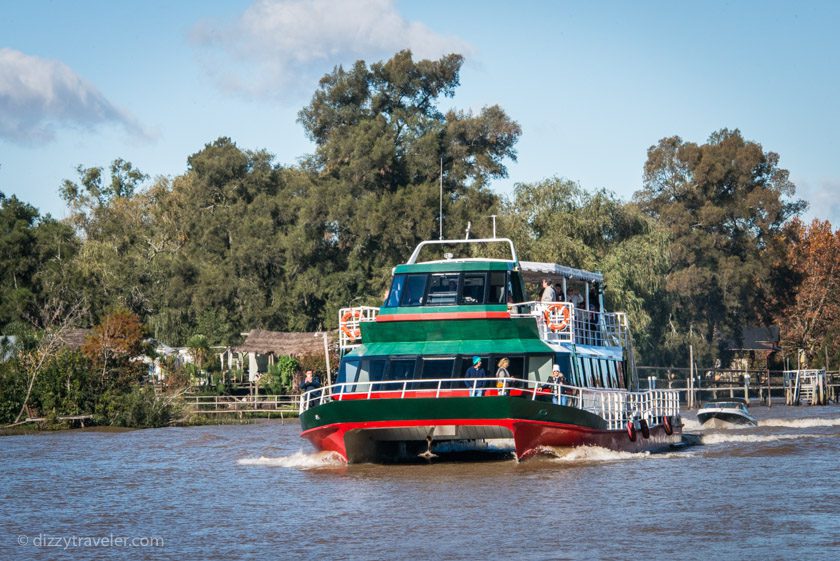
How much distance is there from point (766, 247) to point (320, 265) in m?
31.6

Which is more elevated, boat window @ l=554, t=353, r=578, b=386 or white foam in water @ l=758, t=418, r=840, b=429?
boat window @ l=554, t=353, r=578, b=386

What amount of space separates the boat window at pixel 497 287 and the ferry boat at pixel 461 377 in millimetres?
28

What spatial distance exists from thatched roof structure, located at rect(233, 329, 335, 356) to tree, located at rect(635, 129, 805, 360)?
25845 mm

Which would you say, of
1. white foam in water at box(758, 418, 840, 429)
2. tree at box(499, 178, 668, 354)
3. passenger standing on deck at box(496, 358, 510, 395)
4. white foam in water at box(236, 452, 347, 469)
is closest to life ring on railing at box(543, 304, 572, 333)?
passenger standing on deck at box(496, 358, 510, 395)

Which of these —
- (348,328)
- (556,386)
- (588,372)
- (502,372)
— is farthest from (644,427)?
(348,328)

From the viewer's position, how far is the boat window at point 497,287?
3097cm

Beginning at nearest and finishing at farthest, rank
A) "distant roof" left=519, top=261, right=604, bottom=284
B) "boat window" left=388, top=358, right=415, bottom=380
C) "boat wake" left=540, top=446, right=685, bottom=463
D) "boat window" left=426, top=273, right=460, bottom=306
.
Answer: "boat wake" left=540, top=446, right=685, bottom=463 → "boat window" left=388, top=358, right=415, bottom=380 → "boat window" left=426, top=273, right=460, bottom=306 → "distant roof" left=519, top=261, right=604, bottom=284

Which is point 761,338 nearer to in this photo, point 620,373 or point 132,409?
point 132,409

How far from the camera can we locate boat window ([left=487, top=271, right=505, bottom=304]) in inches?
1219

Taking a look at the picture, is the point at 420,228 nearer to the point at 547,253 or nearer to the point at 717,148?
the point at 547,253

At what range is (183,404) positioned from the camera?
54281mm

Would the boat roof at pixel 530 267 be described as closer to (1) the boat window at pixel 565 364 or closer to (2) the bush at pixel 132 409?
(1) the boat window at pixel 565 364

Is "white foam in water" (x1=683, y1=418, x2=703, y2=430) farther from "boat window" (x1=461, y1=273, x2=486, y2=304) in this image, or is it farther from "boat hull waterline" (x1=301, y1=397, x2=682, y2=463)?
"boat window" (x1=461, y1=273, x2=486, y2=304)

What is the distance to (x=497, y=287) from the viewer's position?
3106 cm
